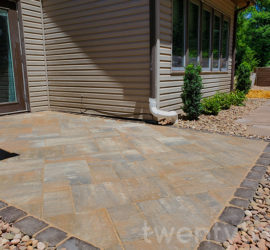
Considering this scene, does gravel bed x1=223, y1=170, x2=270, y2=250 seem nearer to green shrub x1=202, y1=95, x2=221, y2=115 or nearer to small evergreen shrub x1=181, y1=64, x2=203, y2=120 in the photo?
small evergreen shrub x1=181, y1=64, x2=203, y2=120

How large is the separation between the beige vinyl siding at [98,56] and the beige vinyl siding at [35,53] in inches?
6.3

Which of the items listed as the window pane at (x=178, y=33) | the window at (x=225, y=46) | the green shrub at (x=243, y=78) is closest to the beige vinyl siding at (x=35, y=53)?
the window pane at (x=178, y=33)

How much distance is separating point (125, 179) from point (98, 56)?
3567mm

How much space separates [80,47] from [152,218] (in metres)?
4.65

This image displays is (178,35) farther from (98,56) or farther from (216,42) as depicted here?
(216,42)

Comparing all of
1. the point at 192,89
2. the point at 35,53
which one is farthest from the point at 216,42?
the point at 35,53

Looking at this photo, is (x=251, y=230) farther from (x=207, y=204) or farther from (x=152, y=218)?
(x=152, y=218)

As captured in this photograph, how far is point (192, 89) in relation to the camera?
4.97 metres

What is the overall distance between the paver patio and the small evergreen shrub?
0.95 metres

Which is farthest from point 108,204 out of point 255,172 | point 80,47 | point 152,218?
point 80,47

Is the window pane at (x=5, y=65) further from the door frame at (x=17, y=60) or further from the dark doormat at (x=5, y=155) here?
the dark doormat at (x=5, y=155)

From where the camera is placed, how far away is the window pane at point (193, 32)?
5.78 metres

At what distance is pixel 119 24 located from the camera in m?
4.84

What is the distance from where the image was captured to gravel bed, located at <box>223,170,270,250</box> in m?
1.49
